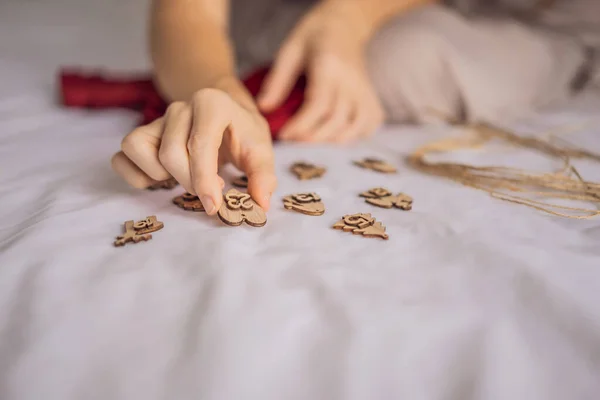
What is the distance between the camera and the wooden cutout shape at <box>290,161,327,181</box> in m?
0.84

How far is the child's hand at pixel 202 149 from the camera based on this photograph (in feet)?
2.10

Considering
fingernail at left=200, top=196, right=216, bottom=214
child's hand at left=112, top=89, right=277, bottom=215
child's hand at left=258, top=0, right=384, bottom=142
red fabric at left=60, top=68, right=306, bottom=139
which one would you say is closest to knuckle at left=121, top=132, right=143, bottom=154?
child's hand at left=112, top=89, right=277, bottom=215

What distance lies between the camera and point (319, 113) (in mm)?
1066

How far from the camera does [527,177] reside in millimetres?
848

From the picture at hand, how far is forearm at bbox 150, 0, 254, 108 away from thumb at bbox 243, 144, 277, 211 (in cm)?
27

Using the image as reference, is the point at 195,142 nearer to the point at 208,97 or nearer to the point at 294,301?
the point at 208,97

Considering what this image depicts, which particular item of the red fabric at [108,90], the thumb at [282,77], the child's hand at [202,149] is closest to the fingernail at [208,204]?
the child's hand at [202,149]

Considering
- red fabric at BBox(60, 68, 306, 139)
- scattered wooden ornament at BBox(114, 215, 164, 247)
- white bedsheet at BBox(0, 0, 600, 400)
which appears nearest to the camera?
white bedsheet at BBox(0, 0, 600, 400)

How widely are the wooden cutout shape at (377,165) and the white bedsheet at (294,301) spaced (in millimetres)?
103

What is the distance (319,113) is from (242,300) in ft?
2.03

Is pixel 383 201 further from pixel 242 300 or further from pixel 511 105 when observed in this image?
pixel 511 105

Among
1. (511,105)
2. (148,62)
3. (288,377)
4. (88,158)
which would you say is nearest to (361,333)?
(288,377)

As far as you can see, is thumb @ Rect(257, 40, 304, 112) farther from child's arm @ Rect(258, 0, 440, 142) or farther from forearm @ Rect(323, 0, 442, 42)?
forearm @ Rect(323, 0, 442, 42)

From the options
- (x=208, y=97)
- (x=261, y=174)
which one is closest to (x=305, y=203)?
(x=261, y=174)
